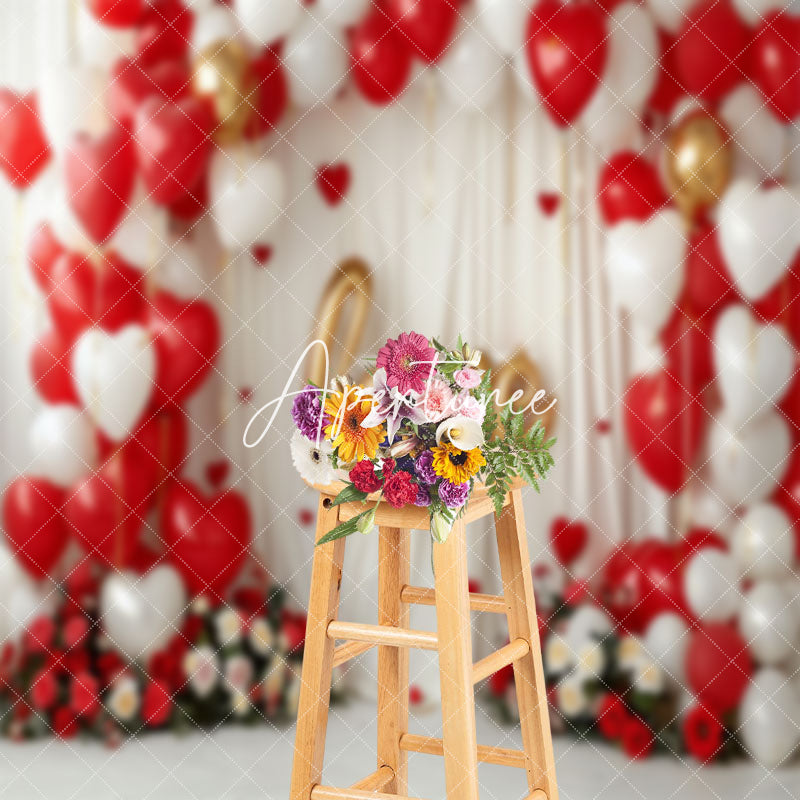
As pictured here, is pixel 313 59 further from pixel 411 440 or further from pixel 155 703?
pixel 155 703

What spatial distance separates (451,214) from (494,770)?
104cm

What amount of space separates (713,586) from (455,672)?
2.55 feet

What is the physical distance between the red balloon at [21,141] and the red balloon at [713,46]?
118 centimetres

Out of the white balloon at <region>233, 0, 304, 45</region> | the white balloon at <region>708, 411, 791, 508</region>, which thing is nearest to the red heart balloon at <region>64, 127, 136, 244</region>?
the white balloon at <region>233, 0, 304, 45</region>

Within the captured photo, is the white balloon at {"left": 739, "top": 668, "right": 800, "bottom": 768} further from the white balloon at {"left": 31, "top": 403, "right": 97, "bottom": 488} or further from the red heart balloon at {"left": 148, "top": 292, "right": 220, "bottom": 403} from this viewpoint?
the white balloon at {"left": 31, "top": 403, "right": 97, "bottom": 488}

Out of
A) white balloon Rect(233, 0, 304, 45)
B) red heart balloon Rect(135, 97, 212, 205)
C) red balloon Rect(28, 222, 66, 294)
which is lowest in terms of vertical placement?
red balloon Rect(28, 222, 66, 294)

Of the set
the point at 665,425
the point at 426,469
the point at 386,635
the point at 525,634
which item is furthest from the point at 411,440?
the point at 665,425

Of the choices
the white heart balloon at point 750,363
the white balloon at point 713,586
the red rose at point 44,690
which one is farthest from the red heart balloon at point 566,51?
the red rose at point 44,690

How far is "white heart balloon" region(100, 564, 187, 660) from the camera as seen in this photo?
2025 mm

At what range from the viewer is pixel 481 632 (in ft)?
7.07

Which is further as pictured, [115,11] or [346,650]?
[115,11]

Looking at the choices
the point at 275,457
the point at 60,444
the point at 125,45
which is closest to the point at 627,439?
the point at 275,457

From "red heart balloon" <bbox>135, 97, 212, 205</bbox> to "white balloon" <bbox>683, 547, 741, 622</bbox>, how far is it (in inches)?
45.3

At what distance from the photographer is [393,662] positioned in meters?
1.57
